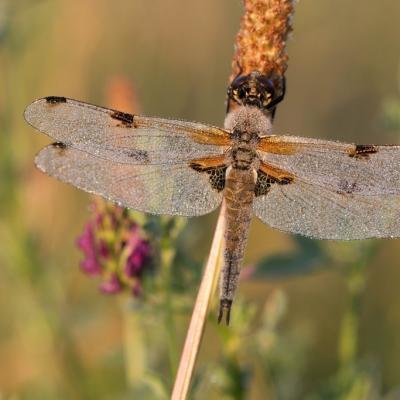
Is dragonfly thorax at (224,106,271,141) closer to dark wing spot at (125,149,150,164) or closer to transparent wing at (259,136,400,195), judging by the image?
transparent wing at (259,136,400,195)

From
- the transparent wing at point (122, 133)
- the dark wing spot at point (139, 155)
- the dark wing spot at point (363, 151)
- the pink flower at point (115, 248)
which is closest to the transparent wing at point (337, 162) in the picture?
the dark wing spot at point (363, 151)

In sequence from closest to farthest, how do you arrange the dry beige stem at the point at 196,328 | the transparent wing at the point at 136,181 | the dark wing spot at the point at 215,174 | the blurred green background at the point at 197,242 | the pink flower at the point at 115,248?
the dry beige stem at the point at 196,328 < the transparent wing at the point at 136,181 < the dark wing spot at the point at 215,174 < the pink flower at the point at 115,248 < the blurred green background at the point at 197,242

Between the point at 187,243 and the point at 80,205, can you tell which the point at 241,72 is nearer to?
the point at 187,243

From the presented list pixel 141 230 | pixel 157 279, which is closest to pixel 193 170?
pixel 141 230

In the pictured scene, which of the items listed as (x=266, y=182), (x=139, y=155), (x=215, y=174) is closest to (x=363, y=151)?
(x=266, y=182)

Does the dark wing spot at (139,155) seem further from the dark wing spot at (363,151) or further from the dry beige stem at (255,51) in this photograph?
the dark wing spot at (363,151)

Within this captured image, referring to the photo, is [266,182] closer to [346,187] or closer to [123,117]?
[346,187]
